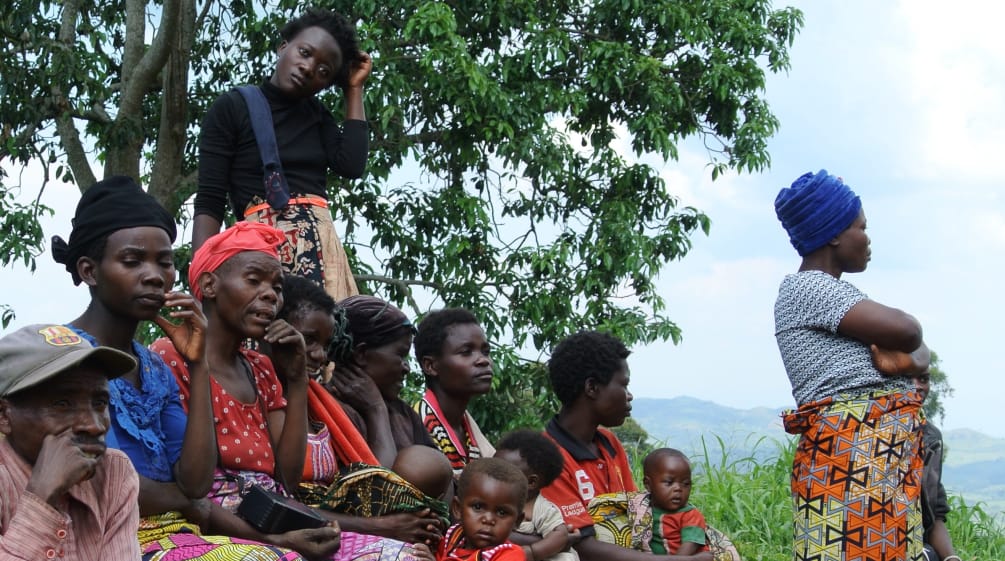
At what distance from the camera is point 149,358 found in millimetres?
3572

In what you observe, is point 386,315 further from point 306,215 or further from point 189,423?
point 189,423

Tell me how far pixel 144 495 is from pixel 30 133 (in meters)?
8.52

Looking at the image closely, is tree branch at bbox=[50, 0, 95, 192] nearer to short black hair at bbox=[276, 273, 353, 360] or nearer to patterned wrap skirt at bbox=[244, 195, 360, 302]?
patterned wrap skirt at bbox=[244, 195, 360, 302]

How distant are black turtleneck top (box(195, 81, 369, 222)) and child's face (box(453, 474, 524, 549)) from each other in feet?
5.41

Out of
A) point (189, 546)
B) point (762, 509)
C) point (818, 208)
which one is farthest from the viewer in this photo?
point (762, 509)

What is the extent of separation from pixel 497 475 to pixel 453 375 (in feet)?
3.11

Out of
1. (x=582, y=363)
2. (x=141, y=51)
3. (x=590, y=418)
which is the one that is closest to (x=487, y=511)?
(x=590, y=418)

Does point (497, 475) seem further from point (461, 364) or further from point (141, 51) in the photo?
point (141, 51)

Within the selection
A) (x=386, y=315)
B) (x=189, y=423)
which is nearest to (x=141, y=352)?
(x=189, y=423)

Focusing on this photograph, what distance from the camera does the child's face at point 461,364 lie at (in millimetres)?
5023

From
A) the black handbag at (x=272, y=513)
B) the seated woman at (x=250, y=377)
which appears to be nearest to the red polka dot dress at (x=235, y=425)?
the seated woman at (x=250, y=377)

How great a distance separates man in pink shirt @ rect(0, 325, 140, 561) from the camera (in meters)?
2.65

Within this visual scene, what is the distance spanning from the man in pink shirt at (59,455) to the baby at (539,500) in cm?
187

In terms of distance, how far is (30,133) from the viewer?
430 inches
